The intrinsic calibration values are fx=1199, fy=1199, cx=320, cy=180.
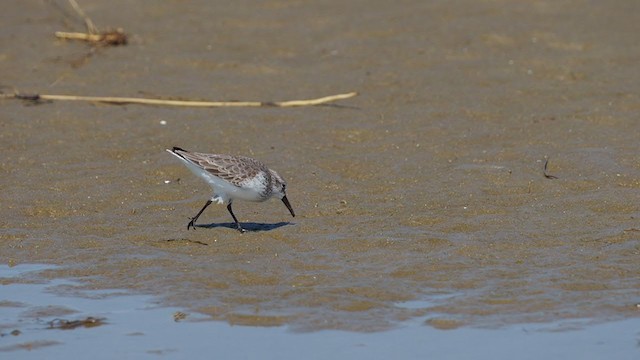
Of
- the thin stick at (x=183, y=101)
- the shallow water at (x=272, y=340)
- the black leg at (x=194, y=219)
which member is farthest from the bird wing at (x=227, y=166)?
the thin stick at (x=183, y=101)

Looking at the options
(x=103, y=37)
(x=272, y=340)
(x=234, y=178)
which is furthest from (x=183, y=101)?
(x=272, y=340)

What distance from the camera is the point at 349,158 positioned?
13.4 metres

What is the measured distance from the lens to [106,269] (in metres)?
10.3

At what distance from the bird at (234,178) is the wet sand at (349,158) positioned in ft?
0.94

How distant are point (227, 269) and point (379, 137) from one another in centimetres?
433

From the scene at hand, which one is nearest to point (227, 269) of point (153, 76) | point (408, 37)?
point (153, 76)

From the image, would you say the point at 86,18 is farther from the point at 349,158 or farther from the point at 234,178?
the point at 234,178

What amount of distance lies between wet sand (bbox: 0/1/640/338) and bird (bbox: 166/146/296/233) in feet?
0.94

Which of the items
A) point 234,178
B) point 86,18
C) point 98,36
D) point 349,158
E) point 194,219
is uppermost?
point 234,178

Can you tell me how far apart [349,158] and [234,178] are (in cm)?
238

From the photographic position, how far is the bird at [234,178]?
1134 cm

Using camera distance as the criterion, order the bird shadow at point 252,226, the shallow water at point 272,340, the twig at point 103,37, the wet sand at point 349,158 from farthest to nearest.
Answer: the twig at point 103,37
the bird shadow at point 252,226
the wet sand at point 349,158
the shallow water at point 272,340

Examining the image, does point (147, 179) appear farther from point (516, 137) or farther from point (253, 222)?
point (516, 137)

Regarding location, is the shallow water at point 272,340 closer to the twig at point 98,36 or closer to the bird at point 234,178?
the bird at point 234,178
